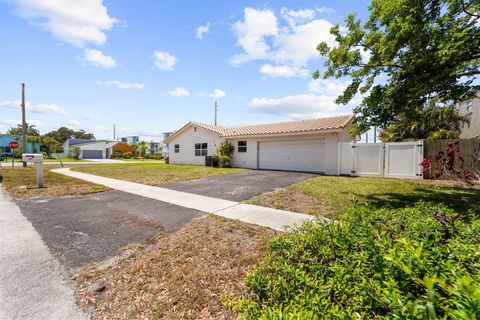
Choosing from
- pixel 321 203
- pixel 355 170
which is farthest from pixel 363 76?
pixel 355 170

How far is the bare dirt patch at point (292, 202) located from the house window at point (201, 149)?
1393 centimetres

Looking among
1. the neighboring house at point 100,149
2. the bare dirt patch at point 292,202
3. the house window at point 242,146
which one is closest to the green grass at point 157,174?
the house window at point 242,146

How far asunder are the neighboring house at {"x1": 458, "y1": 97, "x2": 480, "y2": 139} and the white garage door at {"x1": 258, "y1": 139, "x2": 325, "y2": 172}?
12.7m

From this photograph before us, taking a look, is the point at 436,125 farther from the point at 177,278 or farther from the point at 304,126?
the point at 177,278

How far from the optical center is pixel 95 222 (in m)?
5.23

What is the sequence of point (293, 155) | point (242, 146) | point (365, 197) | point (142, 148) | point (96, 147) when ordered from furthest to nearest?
point (142, 148) < point (96, 147) < point (242, 146) < point (293, 155) < point (365, 197)

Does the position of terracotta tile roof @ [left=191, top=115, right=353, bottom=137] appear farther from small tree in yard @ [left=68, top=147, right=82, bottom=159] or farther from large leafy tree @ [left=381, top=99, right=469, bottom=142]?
small tree in yard @ [left=68, top=147, right=82, bottom=159]

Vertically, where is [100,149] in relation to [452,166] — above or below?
above

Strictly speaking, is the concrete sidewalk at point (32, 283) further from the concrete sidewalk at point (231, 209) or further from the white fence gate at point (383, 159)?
the white fence gate at point (383, 159)

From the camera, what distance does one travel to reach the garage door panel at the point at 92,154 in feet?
154

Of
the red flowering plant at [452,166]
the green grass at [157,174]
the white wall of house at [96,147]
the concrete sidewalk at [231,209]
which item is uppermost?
the white wall of house at [96,147]

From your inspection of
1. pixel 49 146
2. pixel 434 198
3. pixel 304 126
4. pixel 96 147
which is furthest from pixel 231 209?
pixel 49 146

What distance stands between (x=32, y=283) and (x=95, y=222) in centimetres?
241

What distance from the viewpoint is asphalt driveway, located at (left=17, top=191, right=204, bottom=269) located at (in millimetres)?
3883
